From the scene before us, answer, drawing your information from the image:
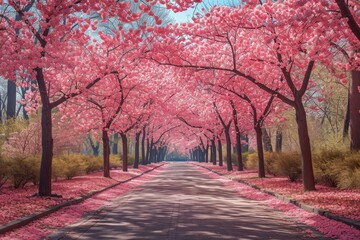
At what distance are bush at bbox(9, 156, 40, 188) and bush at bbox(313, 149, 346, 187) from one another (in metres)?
11.9

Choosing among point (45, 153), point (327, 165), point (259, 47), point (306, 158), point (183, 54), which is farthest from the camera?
point (183, 54)

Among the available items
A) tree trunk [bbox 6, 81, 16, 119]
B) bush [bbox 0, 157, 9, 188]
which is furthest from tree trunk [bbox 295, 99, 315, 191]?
tree trunk [bbox 6, 81, 16, 119]

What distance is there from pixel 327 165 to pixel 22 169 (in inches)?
496

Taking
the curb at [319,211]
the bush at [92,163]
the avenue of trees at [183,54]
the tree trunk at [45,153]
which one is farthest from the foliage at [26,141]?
the curb at [319,211]

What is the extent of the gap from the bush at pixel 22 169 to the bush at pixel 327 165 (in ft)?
39.2

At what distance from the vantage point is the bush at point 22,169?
17.4 metres

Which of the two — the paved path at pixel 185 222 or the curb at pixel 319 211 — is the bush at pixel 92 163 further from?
the paved path at pixel 185 222

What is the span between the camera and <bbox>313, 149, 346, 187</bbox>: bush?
17.2m

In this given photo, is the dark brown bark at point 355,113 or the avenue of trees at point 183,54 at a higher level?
the avenue of trees at point 183,54

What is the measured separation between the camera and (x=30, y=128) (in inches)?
1037

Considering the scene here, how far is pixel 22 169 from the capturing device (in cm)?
1764

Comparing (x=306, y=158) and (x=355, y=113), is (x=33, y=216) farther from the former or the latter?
(x=355, y=113)

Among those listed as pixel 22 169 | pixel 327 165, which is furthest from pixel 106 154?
pixel 327 165

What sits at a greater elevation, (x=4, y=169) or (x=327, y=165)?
(x=4, y=169)
